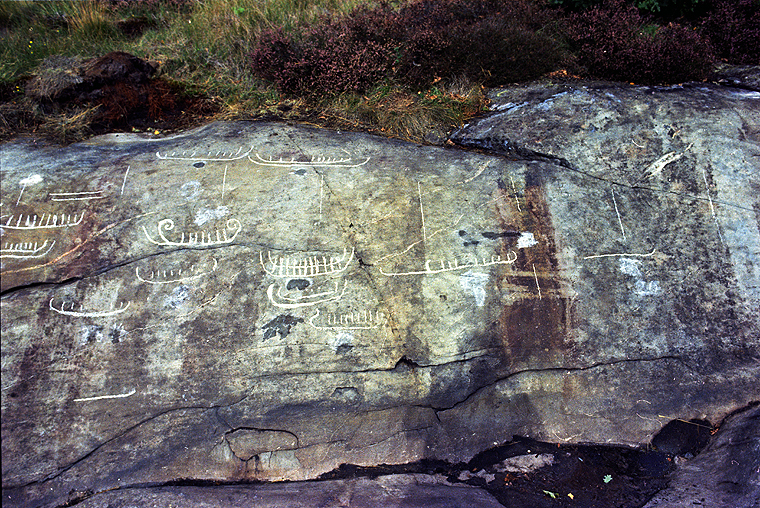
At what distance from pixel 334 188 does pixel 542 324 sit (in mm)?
2107

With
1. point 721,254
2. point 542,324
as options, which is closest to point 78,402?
point 542,324

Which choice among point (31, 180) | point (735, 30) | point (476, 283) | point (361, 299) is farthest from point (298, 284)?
point (735, 30)

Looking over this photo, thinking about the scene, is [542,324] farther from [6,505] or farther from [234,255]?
[6,505]

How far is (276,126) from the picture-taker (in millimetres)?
4898

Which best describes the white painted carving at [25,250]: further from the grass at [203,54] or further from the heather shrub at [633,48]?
the heather shrub at [633,48]

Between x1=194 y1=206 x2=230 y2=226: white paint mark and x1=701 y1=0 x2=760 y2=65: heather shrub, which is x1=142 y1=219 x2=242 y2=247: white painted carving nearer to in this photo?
x1=194 y1=206 x2=230 y2=226: white paint mark

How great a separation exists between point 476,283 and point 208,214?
2.32 m

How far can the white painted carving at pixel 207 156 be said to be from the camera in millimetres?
4445

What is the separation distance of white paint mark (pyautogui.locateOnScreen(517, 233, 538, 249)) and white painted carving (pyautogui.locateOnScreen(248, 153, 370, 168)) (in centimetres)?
159

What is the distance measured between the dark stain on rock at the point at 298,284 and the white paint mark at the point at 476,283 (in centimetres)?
124

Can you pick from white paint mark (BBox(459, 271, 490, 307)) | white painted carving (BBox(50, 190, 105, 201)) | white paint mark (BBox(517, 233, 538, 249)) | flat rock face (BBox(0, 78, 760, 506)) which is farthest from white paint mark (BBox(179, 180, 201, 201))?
white paint mark (BBox(517, 233, 538, 249))

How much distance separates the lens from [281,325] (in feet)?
11.9

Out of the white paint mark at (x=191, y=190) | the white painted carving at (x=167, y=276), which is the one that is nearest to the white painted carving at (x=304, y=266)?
the white painted carving at (x=167, y=276)

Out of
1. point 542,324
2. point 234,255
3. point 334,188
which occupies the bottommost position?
point 542,324
